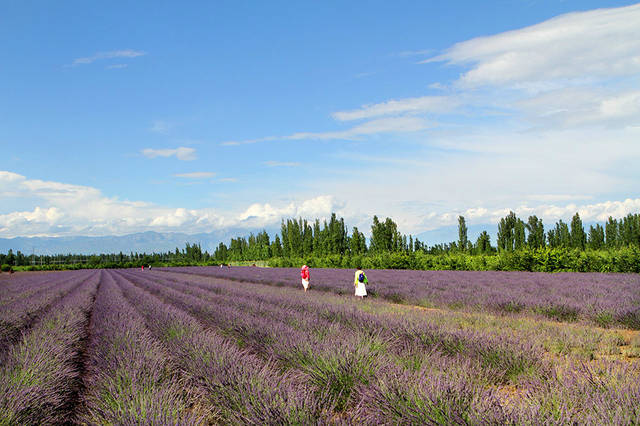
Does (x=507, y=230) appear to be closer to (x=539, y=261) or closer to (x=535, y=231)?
(x=535, y=231)

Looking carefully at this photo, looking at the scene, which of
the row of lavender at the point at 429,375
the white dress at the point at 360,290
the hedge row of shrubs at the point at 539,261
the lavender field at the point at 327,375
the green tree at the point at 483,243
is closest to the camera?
the row of lavender at the point at 429,375

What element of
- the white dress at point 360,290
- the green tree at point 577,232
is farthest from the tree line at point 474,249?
the white dress at point 360,290

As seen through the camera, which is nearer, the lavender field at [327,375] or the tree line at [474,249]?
the lavender field at [327,375]

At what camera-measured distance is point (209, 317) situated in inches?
394

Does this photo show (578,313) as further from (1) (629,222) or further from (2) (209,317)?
(1) (629,222)

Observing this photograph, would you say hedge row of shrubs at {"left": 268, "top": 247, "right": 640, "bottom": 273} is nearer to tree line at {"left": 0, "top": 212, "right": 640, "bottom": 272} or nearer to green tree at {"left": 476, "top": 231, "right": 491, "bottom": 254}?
tree line at {"left": 0, "top": 212, "right": 640, "bottom": 272}

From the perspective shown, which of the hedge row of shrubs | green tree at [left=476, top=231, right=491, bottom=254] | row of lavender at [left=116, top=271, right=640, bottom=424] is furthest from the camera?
green tree at [left=476, top=231, right=491, bottom=254]

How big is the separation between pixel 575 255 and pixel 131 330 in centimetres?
2835

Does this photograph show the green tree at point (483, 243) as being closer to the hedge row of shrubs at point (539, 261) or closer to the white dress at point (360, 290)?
the hedge row of shrubs at point (539, 261)

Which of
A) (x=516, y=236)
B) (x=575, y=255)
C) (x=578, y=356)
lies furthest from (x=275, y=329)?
(x=516, y=236)

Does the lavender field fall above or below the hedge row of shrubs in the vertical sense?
above

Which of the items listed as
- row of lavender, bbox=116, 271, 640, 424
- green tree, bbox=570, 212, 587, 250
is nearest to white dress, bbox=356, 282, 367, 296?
row of lavender, bbox=116, 271, 640, 424

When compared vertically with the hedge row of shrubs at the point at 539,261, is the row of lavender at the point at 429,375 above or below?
above

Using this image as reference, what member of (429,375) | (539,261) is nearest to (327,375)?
(429,375)
